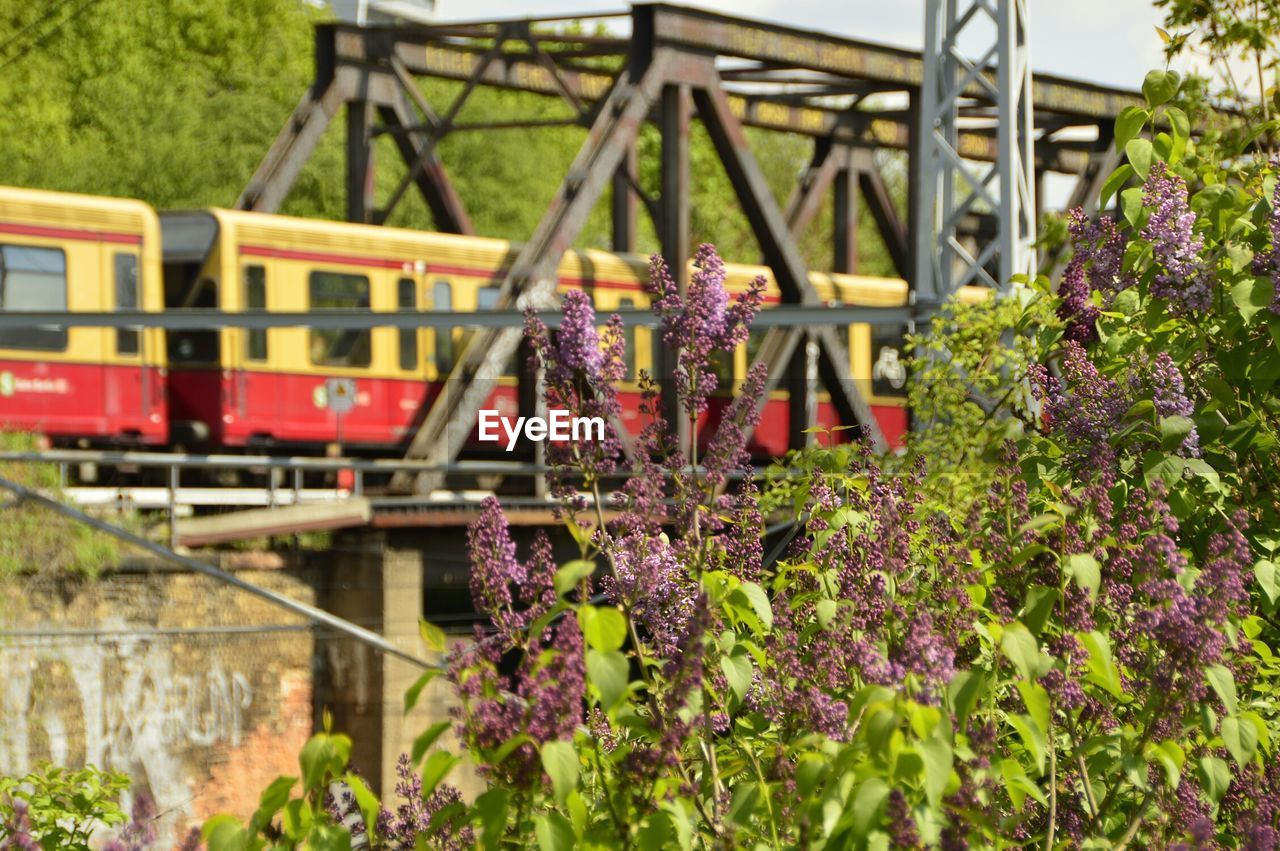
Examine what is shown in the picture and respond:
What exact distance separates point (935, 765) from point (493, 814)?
1.99 ft

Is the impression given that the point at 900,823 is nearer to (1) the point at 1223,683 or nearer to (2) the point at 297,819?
(1) the point at 1223,683

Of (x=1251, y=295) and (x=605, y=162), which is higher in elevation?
(x=605, y=162)

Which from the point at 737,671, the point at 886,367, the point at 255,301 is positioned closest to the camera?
the point at 737,671

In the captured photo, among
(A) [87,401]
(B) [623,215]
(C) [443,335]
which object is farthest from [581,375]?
(B) [623,215]

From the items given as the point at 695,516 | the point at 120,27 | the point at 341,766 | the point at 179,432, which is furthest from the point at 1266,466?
the point at 120,27

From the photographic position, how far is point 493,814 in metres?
2.48

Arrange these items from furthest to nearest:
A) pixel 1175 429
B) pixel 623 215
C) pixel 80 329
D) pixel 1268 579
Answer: pixel 623 215 → pixel 80 329 → pixel 1175 429 → pixel 1268 579

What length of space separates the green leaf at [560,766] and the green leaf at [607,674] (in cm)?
8

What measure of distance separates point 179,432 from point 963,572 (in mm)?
15734

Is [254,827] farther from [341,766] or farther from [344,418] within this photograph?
[344,418]

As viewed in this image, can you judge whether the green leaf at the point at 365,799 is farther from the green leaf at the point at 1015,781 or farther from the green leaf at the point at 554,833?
the green leaf at the point at 1015,781

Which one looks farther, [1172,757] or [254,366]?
[254,366]

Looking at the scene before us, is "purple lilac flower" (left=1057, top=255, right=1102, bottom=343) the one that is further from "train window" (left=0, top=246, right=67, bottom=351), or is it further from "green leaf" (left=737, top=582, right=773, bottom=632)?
"train window" (left=0, top=246, right=67, bottom=351)

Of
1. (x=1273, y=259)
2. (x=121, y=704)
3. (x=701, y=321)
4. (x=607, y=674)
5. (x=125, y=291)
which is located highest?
(x=125, y=291)
